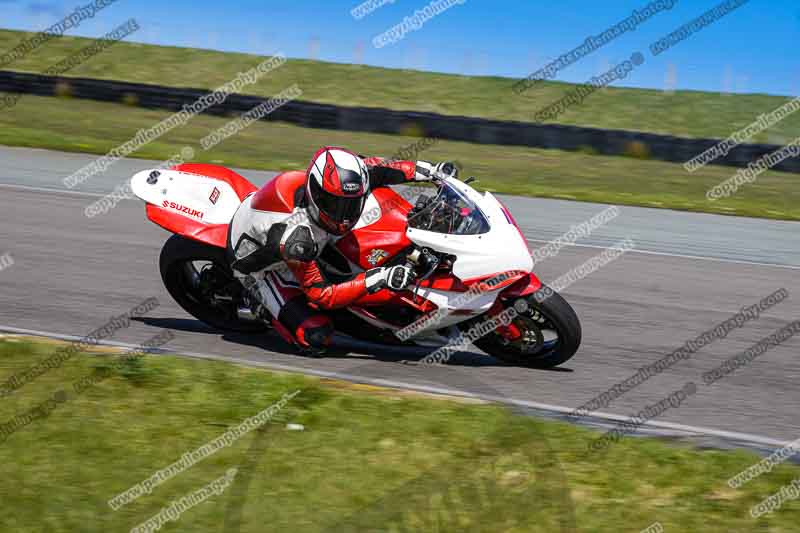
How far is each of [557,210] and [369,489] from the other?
9.94 m

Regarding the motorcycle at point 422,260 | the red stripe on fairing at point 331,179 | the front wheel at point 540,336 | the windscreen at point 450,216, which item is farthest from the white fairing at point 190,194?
the front wheel at point 540,336

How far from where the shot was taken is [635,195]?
55.6 feet

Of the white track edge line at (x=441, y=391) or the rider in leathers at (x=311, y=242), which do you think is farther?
the rider in leathers at (x=311, y=242)

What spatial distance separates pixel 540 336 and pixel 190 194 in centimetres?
269

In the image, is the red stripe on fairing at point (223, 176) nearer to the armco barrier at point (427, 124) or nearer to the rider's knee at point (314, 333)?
the rider's knee at point (314, 333)

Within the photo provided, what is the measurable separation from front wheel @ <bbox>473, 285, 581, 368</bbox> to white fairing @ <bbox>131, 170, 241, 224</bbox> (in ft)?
6.74

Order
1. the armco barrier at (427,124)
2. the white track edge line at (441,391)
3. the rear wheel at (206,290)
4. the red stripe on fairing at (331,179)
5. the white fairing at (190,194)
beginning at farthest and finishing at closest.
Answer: the armco barrier at (427,124) → the rear wheel at (206,290) → the white fairing at (190,194) → the red stripe on fairing at (331,179) → the white track edge line at (441,391)

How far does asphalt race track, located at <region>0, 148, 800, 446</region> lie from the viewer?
21.4ft

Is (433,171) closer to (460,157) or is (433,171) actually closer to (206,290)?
(206,290)

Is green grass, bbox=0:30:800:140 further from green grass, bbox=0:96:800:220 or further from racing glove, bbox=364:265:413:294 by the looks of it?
racing glove, bbox=364:265:413:294

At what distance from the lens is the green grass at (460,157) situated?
1662cm

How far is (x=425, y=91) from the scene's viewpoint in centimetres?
3006

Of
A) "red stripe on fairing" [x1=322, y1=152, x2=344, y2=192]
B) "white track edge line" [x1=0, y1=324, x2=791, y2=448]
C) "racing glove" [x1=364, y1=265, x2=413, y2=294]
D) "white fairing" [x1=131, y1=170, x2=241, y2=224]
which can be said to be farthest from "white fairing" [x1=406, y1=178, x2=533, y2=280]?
"white fairing" [x1=131, y1=170, x2=241, y2=224]

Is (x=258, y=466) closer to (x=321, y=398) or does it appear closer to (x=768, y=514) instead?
(x=321, y=398)
